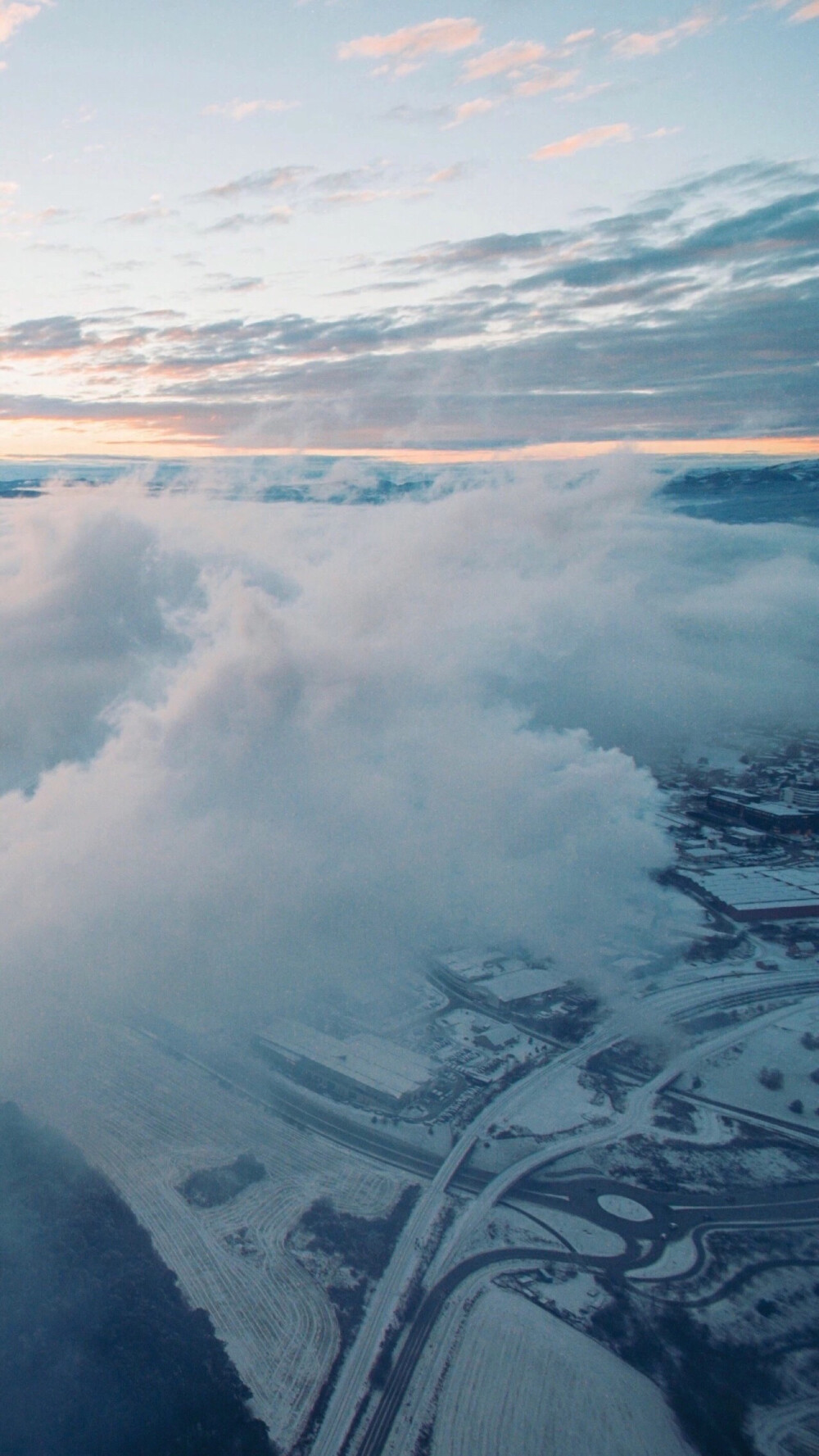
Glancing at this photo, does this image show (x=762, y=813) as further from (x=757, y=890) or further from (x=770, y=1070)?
(x=770, y=1070)

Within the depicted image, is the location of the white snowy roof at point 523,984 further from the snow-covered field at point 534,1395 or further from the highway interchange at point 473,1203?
the snow-covered field at point 534,1395

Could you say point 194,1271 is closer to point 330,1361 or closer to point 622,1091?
point 330,1361

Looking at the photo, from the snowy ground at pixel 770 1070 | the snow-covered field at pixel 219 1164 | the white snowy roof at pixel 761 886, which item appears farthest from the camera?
the white snowy roof at pixel 761 886

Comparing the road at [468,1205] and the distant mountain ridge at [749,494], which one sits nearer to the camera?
the road at [468,1205]

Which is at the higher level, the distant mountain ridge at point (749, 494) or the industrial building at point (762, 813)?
the distant mountain ridge at point (749, 494)

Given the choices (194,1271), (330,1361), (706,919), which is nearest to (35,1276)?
(194,1271)

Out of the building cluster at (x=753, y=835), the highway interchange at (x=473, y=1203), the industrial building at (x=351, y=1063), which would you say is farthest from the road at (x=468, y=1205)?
the building cluster at (x=753, y=835)

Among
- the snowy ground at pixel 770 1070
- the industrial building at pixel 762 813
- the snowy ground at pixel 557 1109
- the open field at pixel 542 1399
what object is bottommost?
the industrial building at pixel 762 813
